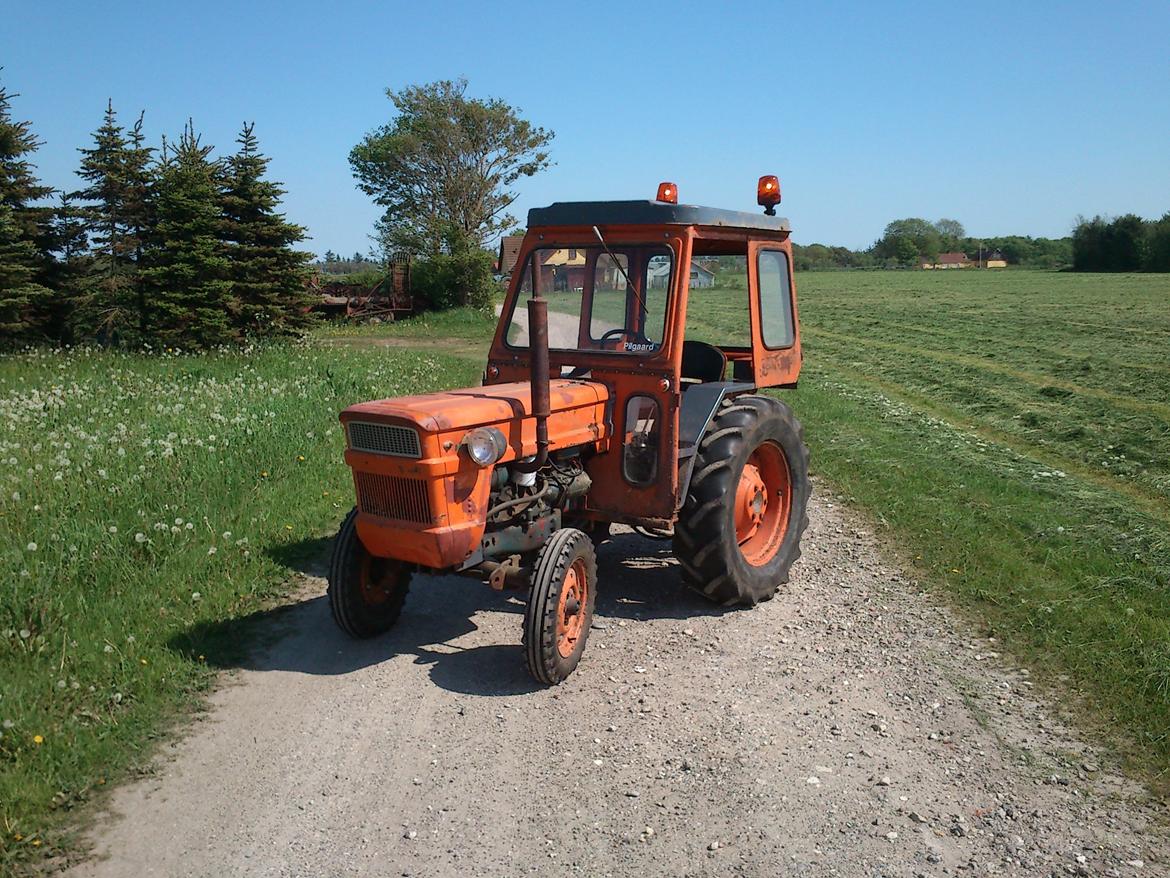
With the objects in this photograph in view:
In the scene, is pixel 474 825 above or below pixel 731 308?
below

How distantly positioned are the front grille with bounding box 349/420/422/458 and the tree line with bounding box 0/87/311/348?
44.4 ft

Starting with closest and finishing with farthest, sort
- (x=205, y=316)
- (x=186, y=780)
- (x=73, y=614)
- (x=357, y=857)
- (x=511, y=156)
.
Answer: (x=357, y=857), (x=186, y=780), (x=73, y=614), (x=205, y=316), (x=511, y=156)

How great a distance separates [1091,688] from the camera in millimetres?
4777

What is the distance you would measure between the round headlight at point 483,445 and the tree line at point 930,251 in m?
75.0

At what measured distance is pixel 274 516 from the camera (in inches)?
279

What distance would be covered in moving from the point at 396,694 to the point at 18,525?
10.0 ft

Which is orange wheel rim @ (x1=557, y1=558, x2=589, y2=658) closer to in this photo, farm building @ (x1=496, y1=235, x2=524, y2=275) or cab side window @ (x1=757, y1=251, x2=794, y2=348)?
farm building @ (x1=496, y1=235, x2=524, y2=275)

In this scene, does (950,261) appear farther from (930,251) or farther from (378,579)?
(378,579)

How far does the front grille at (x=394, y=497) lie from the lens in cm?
471

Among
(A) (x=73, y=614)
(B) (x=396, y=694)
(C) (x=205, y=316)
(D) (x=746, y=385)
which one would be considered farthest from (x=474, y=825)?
(C) (x=205, y=316)

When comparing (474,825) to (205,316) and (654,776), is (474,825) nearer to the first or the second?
(654,776)

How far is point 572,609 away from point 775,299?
9.45 feet

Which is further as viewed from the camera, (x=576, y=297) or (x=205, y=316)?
(x=205, y=316)

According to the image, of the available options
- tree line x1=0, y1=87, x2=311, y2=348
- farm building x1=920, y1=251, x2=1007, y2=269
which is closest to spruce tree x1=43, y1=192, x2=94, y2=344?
tree line x1=0, y1=87, x2=311, y2=348
